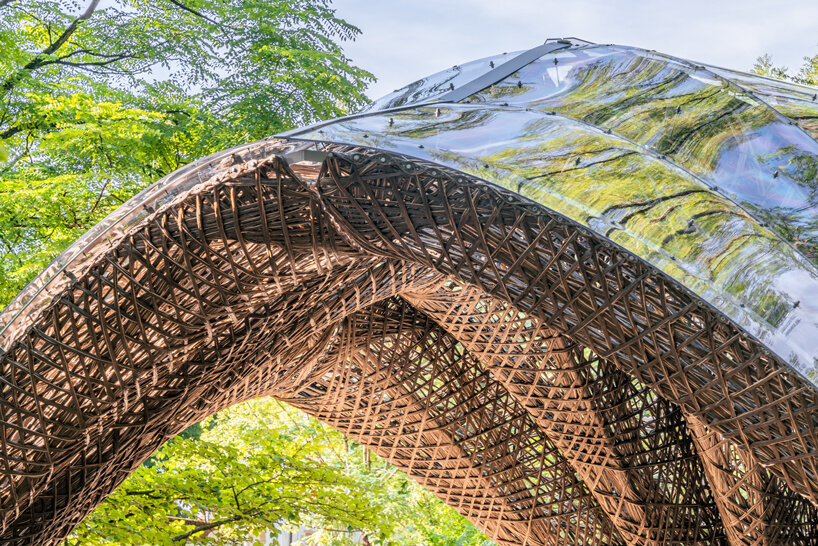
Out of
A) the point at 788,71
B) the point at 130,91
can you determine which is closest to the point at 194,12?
the point at 130,91

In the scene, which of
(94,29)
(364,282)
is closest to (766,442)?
(364,282)

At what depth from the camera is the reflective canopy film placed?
1.60 metres

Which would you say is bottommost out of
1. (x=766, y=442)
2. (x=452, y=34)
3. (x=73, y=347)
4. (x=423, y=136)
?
(x=73, y=347)

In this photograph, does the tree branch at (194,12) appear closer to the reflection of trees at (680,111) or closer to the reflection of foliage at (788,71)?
the reflection of trees at (680,111)

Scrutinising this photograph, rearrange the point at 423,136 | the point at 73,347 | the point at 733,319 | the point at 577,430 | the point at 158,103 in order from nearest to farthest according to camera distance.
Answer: the point at 733,319, the point at 423,136, the point at 73,347, the point at 577,430, the point at 158,103

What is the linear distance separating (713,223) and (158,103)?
833cm

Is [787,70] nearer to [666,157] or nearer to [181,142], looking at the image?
[181,142]

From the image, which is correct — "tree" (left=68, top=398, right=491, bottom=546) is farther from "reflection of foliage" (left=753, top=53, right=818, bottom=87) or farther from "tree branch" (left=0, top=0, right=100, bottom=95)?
"reflection of foliage" (left=753, top=53, right=818, bottom=87)

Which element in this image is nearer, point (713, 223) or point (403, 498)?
point (713, 223)

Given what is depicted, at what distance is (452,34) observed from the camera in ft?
48.5

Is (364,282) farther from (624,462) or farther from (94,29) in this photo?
(94,29)

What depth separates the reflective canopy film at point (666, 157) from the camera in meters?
1.60

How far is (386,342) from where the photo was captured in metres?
4.57

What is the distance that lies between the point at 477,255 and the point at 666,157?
1.96ft
